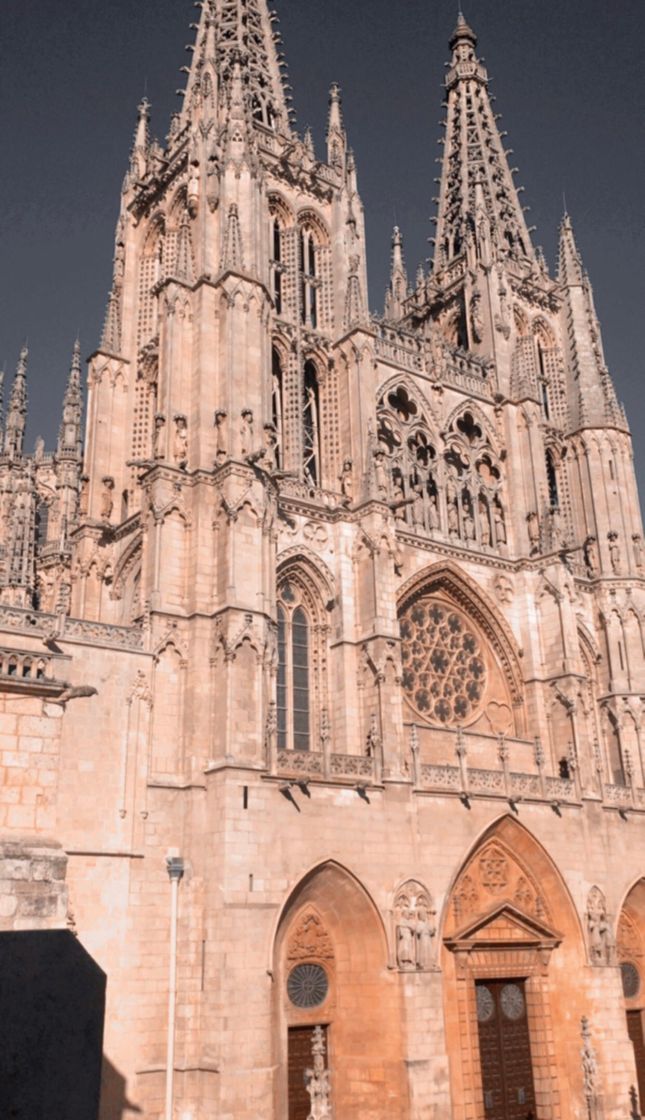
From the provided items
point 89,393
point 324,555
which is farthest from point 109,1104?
point 89,393

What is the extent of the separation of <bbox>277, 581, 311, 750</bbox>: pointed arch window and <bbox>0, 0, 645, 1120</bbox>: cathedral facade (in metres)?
0.06

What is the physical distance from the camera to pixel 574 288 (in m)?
36.4

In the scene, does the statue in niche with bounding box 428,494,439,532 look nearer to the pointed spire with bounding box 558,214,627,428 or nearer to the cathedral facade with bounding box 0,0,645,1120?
the cathedral facade with bounding box 0,0,645,1120

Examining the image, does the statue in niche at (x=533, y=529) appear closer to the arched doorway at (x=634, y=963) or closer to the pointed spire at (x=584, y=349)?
the pointed spire at (x=584, y=349)

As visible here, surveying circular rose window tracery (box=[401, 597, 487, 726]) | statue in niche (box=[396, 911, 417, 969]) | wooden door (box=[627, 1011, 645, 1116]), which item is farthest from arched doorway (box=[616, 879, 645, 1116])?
statue in niche (box=[396, 911, 417, 969])

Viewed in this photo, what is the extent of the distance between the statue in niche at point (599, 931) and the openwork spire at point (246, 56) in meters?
23.4

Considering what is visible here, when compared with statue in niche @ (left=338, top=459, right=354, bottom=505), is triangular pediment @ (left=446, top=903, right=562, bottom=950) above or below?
below

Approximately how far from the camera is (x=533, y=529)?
95.6ft

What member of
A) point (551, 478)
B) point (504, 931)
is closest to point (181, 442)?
point (504, 931)

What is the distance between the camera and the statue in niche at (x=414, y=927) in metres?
20.4

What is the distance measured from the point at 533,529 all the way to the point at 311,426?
7.26 meters

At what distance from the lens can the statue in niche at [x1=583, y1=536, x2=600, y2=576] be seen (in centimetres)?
3127

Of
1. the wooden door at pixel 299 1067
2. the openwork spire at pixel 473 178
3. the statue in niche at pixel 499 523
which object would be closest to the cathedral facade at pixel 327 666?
the wooden door at pixel 299 1067

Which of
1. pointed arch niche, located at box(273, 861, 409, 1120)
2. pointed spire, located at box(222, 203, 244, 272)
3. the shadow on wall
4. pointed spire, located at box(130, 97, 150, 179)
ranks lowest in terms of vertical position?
the shadow on wall
